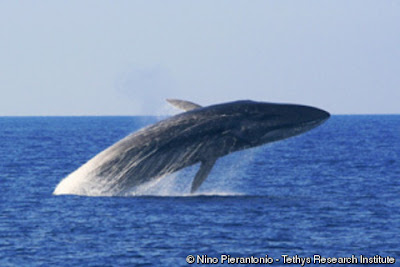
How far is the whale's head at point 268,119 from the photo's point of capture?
30359 mm

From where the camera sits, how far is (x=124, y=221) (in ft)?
97.8

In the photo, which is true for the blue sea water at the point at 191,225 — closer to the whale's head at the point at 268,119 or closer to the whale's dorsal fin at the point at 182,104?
the whale's head at the point at 268,119

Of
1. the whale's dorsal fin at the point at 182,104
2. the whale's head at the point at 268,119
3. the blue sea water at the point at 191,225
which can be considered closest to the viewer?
the blue sea water at the point at 191,225

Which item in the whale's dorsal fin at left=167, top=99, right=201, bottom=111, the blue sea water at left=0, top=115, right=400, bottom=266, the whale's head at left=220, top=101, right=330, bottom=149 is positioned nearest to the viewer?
the blue sea water at left=0, top=115, right=400, bottom=266

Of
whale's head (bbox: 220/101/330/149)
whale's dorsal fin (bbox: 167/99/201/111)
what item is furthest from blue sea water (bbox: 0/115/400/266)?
whale's dorsal fin (bbox: 167/99/201/111)

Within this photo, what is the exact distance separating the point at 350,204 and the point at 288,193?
5207mm

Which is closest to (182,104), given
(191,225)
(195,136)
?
(195,136)

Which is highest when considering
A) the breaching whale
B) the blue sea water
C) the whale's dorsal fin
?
the whale's dorsal fin

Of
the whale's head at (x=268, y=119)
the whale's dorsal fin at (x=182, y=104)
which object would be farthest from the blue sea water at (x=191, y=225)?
the whale's dorsal fin at (x=182, y=104)

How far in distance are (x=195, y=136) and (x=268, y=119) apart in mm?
2659

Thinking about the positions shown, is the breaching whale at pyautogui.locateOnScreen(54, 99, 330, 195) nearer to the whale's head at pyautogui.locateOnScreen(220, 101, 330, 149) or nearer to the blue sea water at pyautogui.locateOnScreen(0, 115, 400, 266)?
the whale's head at pyautogui.locateOnScreen(220, 101, 330, 149)

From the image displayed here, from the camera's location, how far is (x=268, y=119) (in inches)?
1204

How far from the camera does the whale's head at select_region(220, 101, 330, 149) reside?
99.6 feet

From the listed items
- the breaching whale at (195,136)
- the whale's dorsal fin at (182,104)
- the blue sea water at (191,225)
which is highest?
the whale's dorsal fin at (182,104)
